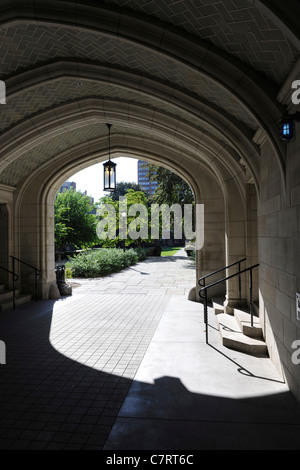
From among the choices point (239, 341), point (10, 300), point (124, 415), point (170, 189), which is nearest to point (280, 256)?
point (239, 341)

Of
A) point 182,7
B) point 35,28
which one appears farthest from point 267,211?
point 35,28

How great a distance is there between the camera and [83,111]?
23.6 ft

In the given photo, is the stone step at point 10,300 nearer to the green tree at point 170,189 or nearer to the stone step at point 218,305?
the stone step at point 218,305

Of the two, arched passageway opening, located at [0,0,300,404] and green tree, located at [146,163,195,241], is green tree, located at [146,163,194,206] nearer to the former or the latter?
green tree, located at [146,163,195,241]

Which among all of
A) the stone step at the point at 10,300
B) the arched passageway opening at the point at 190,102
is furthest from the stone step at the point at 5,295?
the arched passageway opening at the point at 190,102

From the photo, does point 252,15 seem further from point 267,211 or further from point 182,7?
point 267,211

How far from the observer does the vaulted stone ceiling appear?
3.57 m

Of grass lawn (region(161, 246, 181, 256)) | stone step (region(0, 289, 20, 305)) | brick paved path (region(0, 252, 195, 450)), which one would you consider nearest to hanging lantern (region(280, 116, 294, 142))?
brick paved path (region(0, 252, 195, 450))

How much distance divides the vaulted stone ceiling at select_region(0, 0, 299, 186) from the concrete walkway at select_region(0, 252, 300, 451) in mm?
3636

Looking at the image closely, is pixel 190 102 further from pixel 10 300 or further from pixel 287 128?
pixel 10 300

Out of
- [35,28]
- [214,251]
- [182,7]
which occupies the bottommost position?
[214,251]

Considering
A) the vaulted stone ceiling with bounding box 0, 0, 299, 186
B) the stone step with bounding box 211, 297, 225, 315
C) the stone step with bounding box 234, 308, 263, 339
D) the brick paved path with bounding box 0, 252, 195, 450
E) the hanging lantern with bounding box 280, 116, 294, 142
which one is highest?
the vaulted stone ceiling with bounding box 0, 0, 299, 186

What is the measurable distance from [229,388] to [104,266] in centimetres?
1349

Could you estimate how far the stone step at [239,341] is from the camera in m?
5.07
